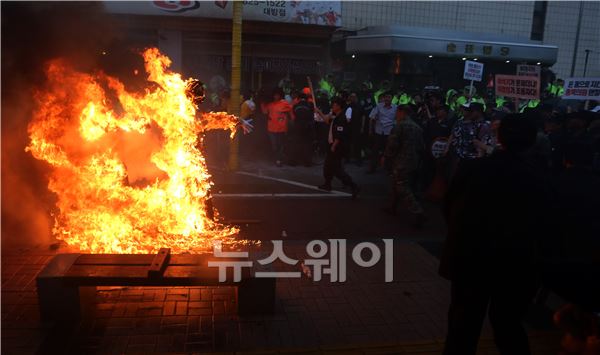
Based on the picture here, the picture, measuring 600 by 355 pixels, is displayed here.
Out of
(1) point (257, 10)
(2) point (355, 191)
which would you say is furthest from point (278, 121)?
(1) point (257, 10)

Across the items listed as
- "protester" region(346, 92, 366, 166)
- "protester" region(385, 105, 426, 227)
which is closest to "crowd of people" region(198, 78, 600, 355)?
"protester" region(385, 105, 426, 227)

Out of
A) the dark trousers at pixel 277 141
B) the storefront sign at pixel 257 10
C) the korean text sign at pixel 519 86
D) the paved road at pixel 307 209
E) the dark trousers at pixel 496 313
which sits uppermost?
the storefront sign at pixel 257 10

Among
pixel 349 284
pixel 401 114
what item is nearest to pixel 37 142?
pixel 349 284

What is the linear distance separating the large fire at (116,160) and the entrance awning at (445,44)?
10285 millimetres

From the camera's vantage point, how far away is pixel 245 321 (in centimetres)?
441

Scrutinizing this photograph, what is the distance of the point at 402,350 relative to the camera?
159 inches

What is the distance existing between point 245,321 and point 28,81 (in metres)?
4.24

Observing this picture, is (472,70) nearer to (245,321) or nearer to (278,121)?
(278,121)

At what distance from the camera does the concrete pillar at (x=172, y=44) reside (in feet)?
49.6

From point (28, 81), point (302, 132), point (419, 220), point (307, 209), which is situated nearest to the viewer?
point (28, 81)

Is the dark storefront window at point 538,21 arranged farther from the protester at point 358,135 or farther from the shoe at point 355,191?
the shoe at point 355,191

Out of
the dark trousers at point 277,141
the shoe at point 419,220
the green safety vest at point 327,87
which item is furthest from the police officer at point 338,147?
the green safety vest at point 327,87

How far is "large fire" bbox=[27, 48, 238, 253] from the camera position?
5.71m

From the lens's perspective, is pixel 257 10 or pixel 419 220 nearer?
pixel 419 220
